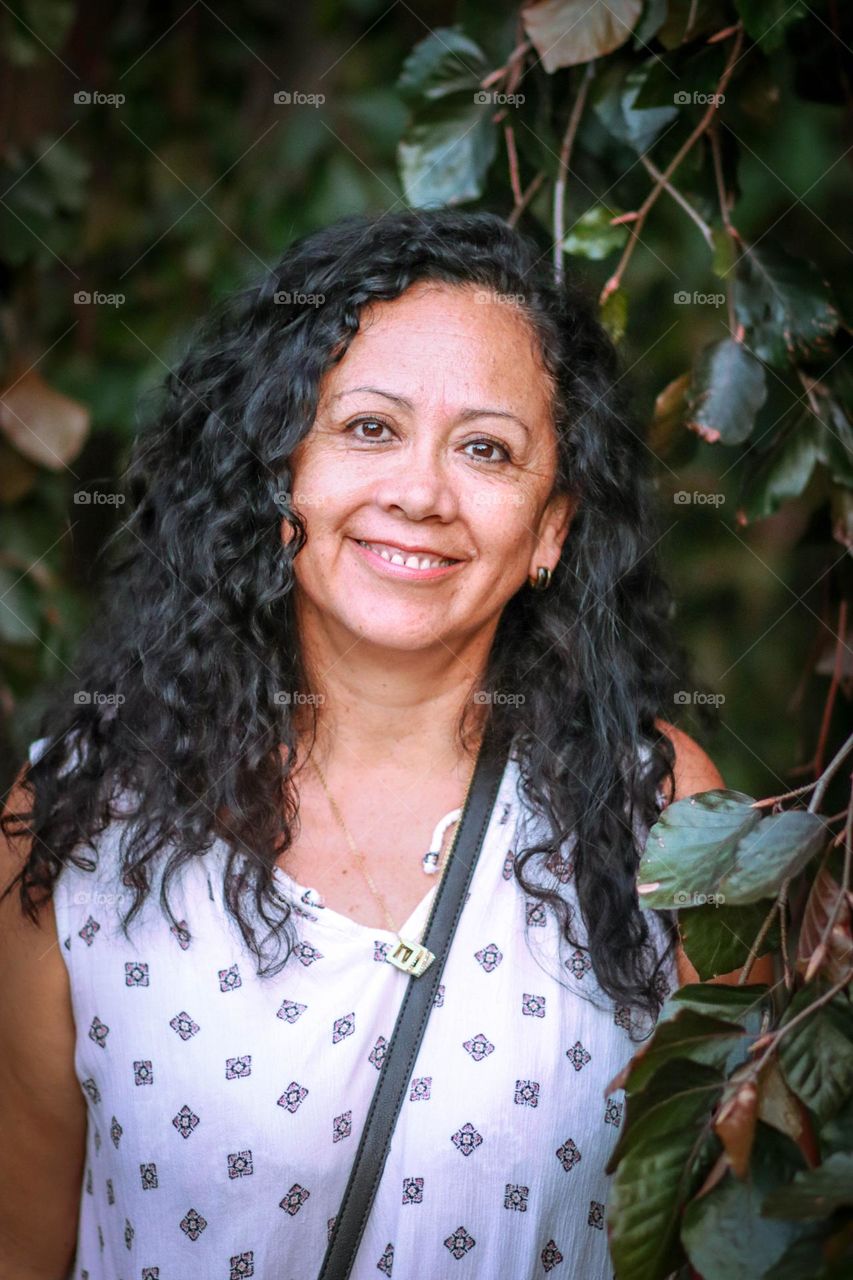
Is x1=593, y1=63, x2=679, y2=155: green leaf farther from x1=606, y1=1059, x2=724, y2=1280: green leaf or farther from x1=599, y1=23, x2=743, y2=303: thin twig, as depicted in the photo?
x1=606, y1=1059, x2=724, y2=1280: green leaf

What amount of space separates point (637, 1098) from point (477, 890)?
17.5 inches

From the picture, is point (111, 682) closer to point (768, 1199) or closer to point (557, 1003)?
point (557, 1003)

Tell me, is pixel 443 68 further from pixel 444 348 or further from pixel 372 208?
pixel 372 208

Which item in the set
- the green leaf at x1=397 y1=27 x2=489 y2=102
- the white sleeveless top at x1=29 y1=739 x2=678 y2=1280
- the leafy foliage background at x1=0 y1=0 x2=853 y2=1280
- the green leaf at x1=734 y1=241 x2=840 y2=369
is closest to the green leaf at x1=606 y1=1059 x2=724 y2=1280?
the leafy foliage background at x1=0 y1=0 x2=853 y2=1280

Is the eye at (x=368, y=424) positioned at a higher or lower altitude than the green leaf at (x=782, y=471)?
lower

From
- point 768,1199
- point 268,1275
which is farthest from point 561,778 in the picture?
point 768,1199

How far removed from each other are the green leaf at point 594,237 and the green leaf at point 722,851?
2.29ft

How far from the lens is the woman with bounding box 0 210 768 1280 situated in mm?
1137

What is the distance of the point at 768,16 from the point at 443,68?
1.25 ft

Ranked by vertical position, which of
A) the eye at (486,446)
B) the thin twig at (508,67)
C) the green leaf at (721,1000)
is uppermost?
the thin twig at (508,67)

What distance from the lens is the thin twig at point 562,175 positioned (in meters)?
1.40

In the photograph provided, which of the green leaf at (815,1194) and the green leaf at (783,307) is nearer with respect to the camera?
the green leaf at (815,1194)

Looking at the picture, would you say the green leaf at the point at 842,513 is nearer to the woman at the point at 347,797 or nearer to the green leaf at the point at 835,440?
the green leaf at the point at 835,440

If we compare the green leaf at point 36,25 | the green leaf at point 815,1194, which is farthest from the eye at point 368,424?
the green leaf at point 36,25
